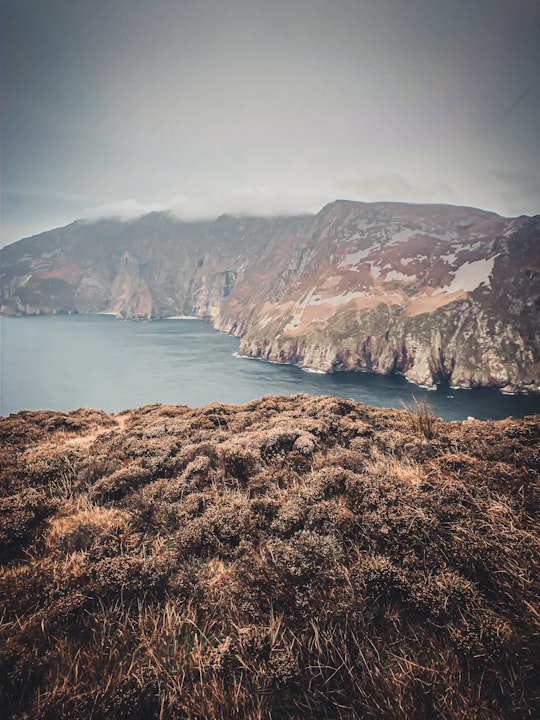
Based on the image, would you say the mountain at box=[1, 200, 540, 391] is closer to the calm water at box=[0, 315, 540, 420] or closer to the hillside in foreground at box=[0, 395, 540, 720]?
the calm water at box=[0, 315, 540, 420]

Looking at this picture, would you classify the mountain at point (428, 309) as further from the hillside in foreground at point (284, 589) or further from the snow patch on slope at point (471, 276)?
the hillside in foreground at point (284, 589)

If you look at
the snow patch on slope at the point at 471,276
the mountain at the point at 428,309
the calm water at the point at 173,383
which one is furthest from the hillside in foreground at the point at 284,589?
the snow patch on slope at the point at 471,276

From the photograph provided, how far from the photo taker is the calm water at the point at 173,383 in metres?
84.4

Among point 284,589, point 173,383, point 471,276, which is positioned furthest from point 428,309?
point 284,589

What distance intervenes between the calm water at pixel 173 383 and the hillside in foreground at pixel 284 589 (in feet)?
247

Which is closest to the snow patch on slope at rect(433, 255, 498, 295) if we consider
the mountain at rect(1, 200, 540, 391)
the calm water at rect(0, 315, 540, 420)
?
the mountain at rect(1, 200, 540, 391)

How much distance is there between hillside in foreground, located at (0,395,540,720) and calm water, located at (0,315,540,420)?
75326mm

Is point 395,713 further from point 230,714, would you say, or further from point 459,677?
point 230,714

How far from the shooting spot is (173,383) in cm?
10312

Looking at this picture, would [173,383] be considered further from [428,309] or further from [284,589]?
[428,309]

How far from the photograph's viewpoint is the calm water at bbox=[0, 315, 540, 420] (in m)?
84.4

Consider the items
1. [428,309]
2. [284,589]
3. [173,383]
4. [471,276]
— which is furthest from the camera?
[471,276]

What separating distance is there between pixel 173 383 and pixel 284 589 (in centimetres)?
10505

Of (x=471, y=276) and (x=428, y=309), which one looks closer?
(x=428, y=309)
